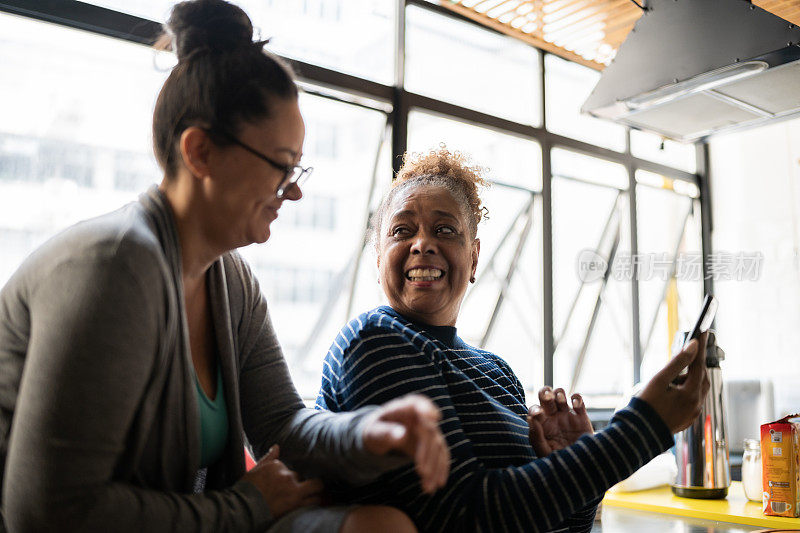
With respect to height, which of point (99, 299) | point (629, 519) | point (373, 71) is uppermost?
point (373, 71)

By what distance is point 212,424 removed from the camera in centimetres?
115

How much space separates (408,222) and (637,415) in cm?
60

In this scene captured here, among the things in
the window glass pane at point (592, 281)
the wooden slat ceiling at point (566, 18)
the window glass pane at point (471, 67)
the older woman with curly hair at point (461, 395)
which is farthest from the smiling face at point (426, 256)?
the window glass pane at point (592, 281)

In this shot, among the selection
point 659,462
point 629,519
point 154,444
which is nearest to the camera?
point 154,444

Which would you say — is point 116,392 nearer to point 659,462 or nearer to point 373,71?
point 659,462

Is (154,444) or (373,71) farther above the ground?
(373,71)

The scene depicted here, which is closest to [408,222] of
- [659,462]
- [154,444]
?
[154,444]

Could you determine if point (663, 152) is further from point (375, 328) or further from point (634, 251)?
point (375, 328)

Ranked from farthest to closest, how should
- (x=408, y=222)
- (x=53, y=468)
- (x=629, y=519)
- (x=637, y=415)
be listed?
(x=629, y=519), (x=408, y=222), (x=637, y=415), (x=53, y=468)

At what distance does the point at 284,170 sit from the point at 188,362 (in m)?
0.33

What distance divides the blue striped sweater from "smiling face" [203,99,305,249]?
0.93 feet

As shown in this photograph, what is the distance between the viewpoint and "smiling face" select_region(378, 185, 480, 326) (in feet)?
4.86

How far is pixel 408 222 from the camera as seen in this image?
1.53 metres

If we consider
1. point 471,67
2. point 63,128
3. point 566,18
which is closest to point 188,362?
point 63,128
